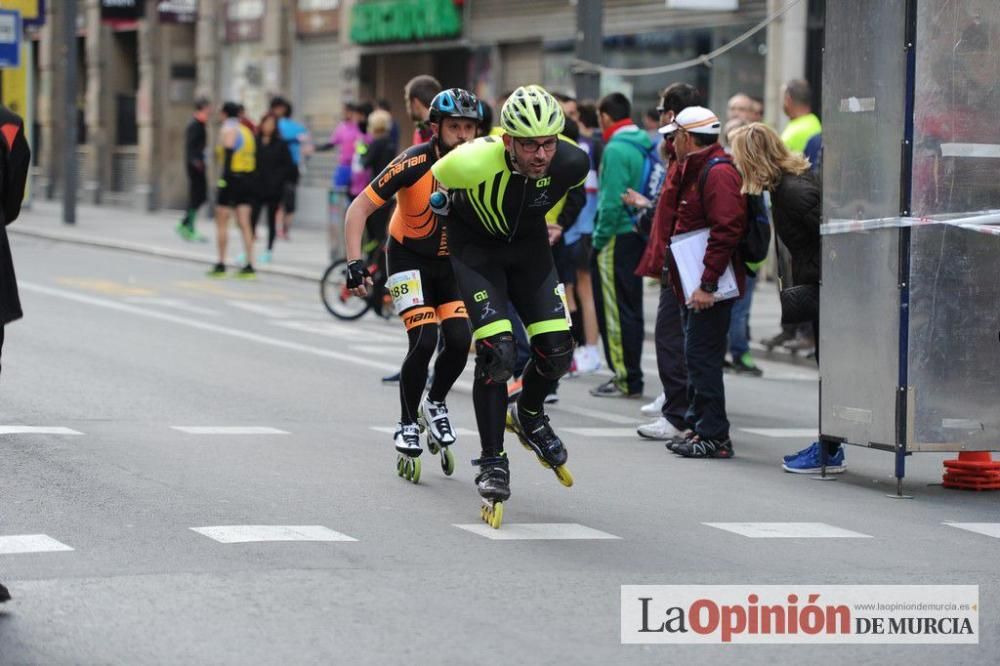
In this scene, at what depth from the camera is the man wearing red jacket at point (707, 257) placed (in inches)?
388

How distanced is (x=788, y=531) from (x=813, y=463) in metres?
1.84

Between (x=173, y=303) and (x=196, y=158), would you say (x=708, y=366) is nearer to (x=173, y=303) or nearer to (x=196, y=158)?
(x=173, y=303)

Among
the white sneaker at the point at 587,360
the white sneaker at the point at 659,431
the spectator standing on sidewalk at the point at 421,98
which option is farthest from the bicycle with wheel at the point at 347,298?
the white sneaker at the point at 659,431

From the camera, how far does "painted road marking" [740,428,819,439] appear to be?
1095 cm

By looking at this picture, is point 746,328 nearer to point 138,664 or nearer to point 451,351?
point 451,351

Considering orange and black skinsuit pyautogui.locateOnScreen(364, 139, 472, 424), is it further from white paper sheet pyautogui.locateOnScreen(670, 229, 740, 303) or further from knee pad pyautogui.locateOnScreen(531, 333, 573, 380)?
white paper sheet pyautogui.locateOnScreen(670, 229, 740, 303)

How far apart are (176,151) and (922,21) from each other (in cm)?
3062

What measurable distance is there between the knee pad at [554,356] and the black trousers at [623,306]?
174 inches

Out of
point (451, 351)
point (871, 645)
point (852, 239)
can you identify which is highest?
point (852, 239)

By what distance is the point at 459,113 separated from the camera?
873cm

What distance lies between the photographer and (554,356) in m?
7.89

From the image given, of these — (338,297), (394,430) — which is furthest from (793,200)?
(338,297)

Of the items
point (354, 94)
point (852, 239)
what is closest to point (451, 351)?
point (852, 239)

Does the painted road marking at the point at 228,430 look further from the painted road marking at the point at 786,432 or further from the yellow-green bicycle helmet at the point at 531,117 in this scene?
the yellow-green bicycle helmet at the point at 531,117
